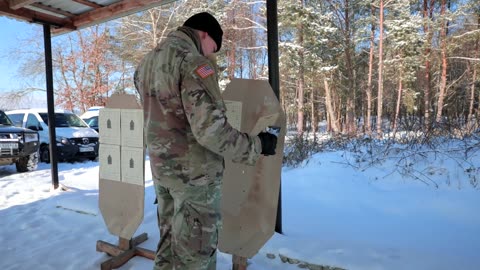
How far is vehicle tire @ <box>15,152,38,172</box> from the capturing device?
309 inches

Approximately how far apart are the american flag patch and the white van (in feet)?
28.9

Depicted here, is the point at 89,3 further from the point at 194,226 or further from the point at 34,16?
the point at 194,226

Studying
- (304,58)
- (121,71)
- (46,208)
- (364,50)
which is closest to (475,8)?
(364,50)

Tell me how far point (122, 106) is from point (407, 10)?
59.9ft

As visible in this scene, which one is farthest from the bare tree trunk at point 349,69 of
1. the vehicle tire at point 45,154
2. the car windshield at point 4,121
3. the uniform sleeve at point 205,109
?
the uniform sleeve at point 205,109

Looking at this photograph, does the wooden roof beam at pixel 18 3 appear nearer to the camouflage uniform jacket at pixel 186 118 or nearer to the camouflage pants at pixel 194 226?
the camouflage uniform jacket at pixel 186 118

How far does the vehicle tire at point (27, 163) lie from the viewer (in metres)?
7.84

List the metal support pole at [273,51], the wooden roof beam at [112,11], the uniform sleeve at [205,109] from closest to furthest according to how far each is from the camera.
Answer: the uniform sleeve at [205,109]
the metal support pole at [273,51]
the wooden roof beam at [112,11]

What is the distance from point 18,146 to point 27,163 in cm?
71

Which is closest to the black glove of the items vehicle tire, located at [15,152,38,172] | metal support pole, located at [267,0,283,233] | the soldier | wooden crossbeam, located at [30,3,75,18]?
the soldier

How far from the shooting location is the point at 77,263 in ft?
9.54

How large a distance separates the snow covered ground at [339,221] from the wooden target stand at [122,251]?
6 cm

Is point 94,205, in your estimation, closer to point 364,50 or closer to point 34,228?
point 34,228

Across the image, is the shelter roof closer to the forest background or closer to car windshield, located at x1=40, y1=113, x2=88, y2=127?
car windshield, located at x1=40, y1=113, x2=88, y2=127
